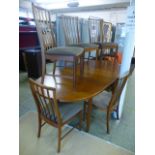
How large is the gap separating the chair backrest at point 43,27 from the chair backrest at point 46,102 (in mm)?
573

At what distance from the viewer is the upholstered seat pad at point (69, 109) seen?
1621 mm

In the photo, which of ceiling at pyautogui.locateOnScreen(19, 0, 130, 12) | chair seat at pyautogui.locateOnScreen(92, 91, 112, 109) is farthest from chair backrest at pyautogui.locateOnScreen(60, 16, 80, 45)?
ceiling at pyautogui.locateOnScreen(19, 0, 130, 12)

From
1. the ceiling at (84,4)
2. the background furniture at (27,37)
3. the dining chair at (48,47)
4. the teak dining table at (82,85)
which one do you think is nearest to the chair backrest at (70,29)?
the dining chair at (48,47)

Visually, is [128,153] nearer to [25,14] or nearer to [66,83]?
[66,83]

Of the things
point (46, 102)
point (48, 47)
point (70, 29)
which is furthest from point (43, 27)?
point (46, 102)

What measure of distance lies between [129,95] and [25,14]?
7.40 meters

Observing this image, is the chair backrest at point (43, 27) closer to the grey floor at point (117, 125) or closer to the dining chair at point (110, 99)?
the dining chair at point (110, 99)

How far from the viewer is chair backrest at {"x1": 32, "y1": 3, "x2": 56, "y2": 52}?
5.84 ft

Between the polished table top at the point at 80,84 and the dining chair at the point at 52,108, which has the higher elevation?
the polished table top at the point at 80,84

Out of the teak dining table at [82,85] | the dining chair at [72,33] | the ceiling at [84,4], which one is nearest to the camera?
the teak dining table at [82,85]

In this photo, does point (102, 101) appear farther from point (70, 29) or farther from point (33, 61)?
point (33, 61)

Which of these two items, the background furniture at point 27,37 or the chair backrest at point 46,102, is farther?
the background furniture at point 27,37
